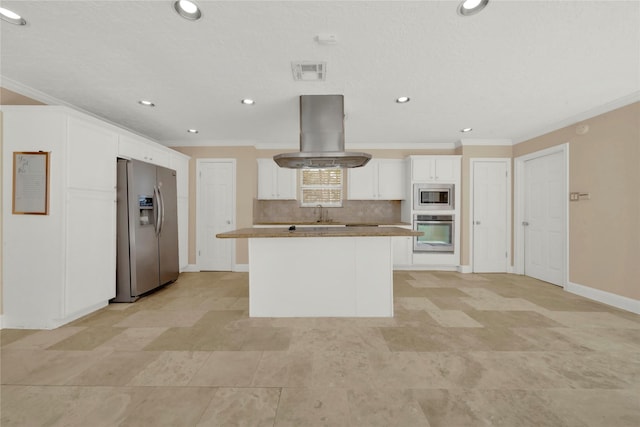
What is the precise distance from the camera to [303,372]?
1762 mm

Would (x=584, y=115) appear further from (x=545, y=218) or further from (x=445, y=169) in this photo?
(x=445, y=169)

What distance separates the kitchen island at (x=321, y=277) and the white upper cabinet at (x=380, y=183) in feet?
8.24

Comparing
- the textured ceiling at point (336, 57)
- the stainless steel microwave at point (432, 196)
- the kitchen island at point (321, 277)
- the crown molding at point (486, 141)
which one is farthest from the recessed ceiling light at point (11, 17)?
the crown molding at point (486, 141)

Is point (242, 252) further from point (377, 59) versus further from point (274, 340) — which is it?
point (377, 59)

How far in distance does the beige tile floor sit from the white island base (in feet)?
0.49

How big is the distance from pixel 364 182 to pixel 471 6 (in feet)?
11.7

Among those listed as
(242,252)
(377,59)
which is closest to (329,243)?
(377,59)

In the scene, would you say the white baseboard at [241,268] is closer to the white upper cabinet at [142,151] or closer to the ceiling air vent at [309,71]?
the white upper cabinet at [142,151]

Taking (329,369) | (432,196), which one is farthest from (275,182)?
(329,369)

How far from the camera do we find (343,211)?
211 inches

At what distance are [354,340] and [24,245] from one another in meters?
3.35

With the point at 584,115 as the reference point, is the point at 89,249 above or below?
below

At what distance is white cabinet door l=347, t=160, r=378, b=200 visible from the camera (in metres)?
5.09

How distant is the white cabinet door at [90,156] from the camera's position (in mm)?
2555
